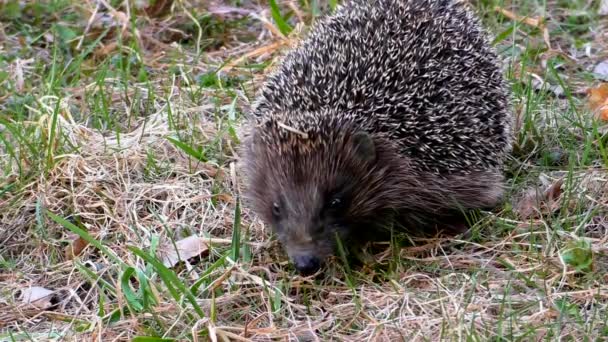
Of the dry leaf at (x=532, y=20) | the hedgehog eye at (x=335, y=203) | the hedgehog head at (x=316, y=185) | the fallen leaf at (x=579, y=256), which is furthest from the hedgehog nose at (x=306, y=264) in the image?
the dry leaf at (x=532, y=20)

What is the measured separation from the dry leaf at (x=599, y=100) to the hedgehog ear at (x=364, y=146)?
1.73m

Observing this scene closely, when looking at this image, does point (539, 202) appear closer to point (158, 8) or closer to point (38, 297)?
point (38, 297)

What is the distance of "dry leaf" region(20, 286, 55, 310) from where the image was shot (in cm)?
471

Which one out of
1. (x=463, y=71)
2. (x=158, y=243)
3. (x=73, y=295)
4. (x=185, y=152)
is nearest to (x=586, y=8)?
(x=463, y=71)

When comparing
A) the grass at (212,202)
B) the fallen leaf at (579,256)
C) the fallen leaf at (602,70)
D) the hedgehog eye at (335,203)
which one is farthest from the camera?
the fallen leaf at (602,70)

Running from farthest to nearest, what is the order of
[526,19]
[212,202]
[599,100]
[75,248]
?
[526,19] < [599,100] < [212,202] < [75,248]

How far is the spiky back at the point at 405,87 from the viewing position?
5.01 m

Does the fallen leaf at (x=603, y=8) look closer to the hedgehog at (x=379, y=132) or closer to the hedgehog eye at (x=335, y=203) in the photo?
the hedgehog at (x=379, y=132)

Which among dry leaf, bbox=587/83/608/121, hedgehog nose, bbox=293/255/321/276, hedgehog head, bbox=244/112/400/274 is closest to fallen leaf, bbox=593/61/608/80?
dry leaf, bbox=587/83/608/121

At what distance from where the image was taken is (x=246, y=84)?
6723mm

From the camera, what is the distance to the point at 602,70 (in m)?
6.77

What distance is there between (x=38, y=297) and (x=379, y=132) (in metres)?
1.88

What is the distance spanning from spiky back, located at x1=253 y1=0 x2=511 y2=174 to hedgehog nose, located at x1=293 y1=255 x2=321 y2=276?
610 mm

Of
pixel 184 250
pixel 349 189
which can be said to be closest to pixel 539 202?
pixel 349 189
